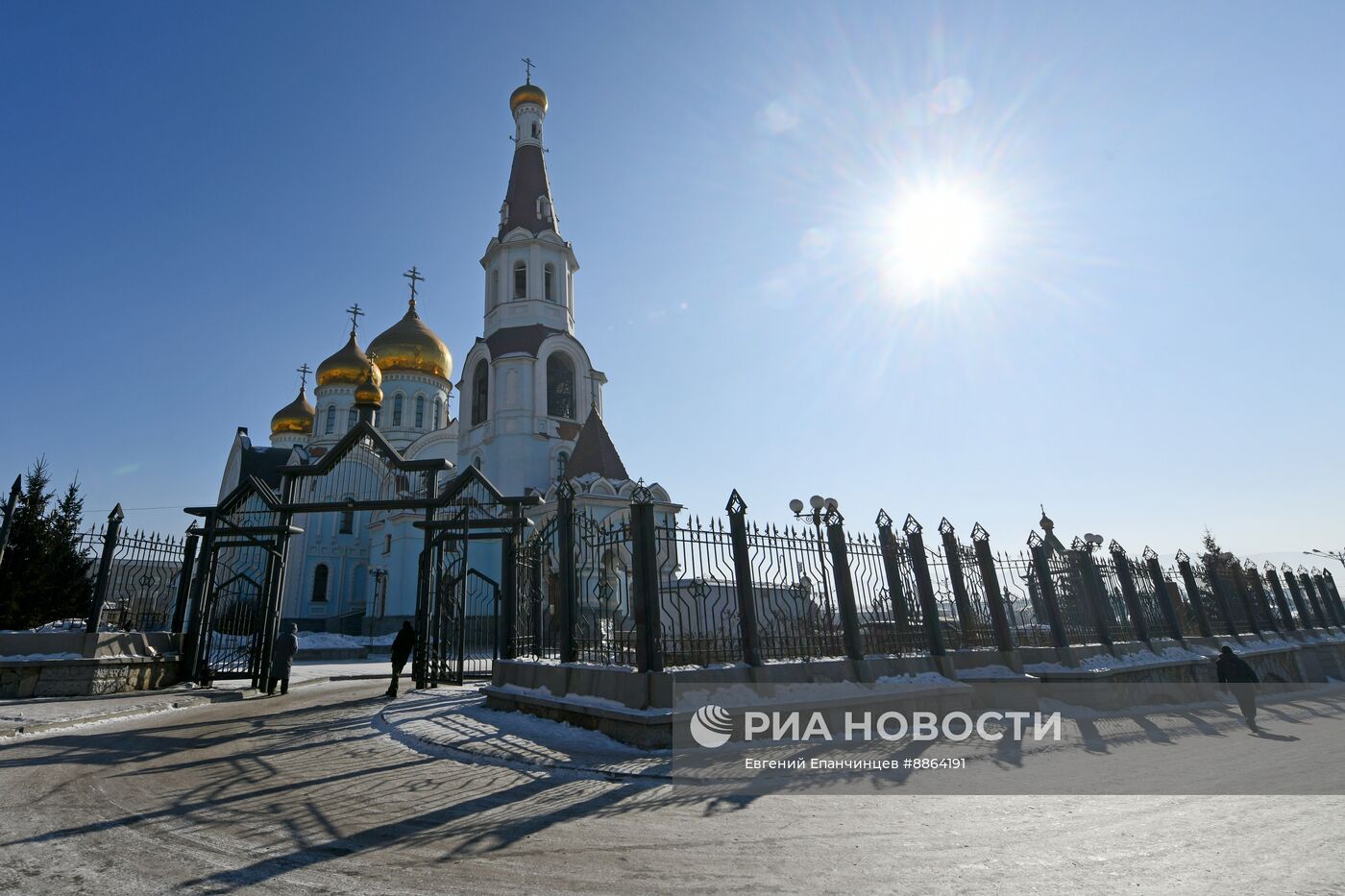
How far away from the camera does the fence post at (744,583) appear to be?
7.67 m

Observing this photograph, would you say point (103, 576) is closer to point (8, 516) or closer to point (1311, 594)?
point (8, 516)

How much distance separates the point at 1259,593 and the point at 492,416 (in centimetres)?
2961

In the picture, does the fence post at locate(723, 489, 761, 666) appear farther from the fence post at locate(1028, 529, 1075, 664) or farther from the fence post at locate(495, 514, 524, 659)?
the fence post at locate(1028, 529, 1075, 664)

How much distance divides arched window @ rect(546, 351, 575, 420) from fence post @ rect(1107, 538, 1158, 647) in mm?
23700

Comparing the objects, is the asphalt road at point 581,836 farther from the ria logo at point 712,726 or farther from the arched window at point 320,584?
the arched window at point 320,584

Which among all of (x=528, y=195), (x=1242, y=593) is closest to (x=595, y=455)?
(x=528, y=195)

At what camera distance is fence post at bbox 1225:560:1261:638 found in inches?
744

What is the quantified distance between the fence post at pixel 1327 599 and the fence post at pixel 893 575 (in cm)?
2488

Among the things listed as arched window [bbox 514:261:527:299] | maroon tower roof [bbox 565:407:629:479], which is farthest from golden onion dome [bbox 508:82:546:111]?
maroon tower roof [bbox 565:407:629:479]

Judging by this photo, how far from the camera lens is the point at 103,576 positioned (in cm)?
1129

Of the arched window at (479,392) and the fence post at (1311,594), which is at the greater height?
the arched window at (479,392)

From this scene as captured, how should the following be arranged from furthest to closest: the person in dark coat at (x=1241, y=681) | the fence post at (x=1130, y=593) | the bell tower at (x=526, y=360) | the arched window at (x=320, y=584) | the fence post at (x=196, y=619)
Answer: the arched window at (x=320, y=584) → the bell tower at (x=526, y=360) → the fence post at (x=1130, y=593) → the fence post at (x=196, y=619) → the person in dark coat at (x=1241, y=681)

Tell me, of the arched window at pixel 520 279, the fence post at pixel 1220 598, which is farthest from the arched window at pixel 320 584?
the fence post at pixel 1220 598

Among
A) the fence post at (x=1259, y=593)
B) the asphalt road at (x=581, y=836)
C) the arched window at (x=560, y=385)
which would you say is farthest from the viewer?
the arched window at (x=560, y=385)
